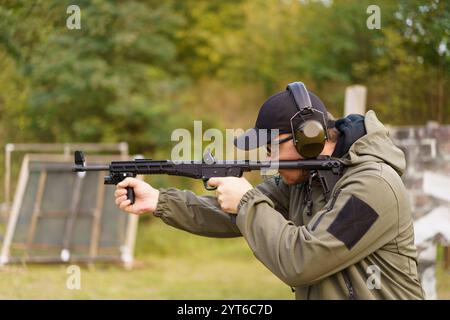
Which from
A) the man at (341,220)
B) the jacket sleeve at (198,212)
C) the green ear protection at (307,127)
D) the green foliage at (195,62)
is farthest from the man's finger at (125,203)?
the green foliage at (195,62)

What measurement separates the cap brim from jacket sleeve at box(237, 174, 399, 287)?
0.43 meters

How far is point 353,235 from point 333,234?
0.30ft

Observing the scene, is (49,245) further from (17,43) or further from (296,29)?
(296,29)

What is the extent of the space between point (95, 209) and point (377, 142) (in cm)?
958

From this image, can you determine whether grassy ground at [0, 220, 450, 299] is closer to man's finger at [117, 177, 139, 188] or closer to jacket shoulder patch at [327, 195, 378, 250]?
man's finger at [117, 177, 139, 188]

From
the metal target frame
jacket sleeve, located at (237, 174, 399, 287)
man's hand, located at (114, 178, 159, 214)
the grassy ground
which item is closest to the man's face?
jacket sleeve, located at (237, 174, 399, 287)

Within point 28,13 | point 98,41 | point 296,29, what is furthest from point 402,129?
point 296,29

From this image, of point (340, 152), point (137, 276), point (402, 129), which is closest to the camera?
point (340, 152)

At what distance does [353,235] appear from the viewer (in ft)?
9.44

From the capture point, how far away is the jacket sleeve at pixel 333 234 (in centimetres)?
286

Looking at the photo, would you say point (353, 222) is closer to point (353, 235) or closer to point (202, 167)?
point (353, 235)

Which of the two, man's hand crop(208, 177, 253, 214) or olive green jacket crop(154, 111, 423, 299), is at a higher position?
man's hand crop(208, 177, 253, 214)

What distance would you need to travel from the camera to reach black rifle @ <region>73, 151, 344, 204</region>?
126 inches

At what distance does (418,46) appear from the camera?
29.6 ft
